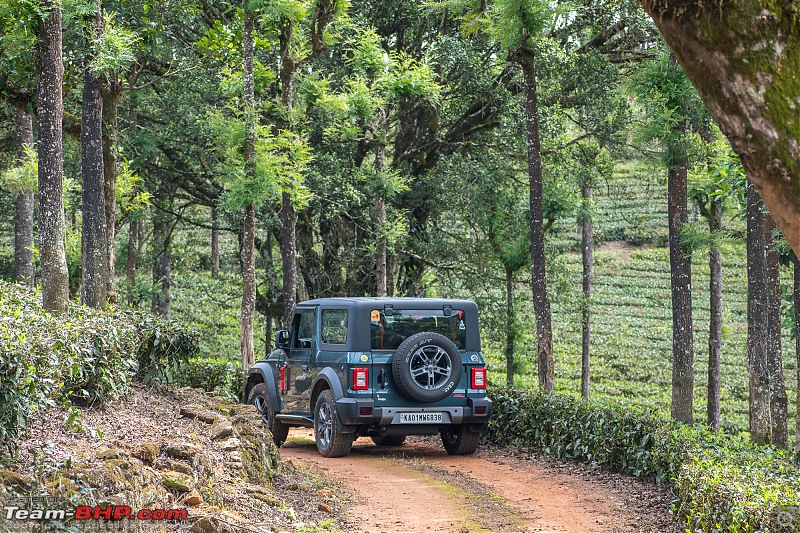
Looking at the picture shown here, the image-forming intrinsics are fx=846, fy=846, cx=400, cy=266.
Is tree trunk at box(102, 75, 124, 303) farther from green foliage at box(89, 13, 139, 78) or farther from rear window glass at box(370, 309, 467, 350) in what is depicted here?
rear window glass at box(370, 309, 467, 350)

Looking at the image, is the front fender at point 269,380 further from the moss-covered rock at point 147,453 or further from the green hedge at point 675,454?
the moss-covered rock at point 147,453

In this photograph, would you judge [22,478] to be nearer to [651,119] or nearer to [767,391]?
[651,119]

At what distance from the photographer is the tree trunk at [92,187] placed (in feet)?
46.5

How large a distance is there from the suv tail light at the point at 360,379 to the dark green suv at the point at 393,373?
0.01 m

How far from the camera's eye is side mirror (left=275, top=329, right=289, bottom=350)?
1337 centimetres

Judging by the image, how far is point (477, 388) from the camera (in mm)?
12312

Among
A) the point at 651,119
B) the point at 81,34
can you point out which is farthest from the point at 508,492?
the point at 81,34

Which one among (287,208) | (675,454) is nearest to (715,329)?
(287,208)

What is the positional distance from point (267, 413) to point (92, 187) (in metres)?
4.81

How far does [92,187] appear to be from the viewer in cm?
1424

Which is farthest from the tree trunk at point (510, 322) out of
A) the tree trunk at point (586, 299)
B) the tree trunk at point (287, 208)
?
the tree trunk at point (287, 208)

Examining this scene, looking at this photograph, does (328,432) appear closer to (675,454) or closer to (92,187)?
(675,454)

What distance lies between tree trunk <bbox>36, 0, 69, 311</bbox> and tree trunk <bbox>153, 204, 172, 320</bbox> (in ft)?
49.1

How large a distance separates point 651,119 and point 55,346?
453 inches
